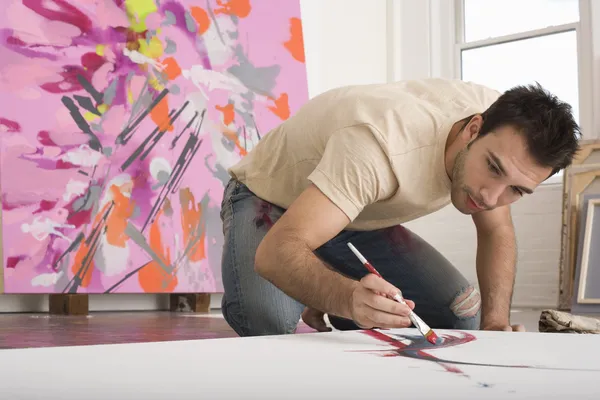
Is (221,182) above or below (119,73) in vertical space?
below

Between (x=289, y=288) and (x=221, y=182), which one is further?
(x=221, y=182)

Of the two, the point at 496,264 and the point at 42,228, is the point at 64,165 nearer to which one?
the point at 42,228

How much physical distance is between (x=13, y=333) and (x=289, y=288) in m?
1.32

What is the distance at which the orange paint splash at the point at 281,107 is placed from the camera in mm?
4185

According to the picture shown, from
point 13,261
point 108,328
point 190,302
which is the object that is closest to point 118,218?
point 13,261

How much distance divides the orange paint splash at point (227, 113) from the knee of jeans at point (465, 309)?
2.16 m

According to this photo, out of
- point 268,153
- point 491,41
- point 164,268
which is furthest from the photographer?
point 491,41

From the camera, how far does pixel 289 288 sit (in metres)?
1.41

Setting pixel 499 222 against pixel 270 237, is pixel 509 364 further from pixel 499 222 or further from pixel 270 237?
pixel 499 222

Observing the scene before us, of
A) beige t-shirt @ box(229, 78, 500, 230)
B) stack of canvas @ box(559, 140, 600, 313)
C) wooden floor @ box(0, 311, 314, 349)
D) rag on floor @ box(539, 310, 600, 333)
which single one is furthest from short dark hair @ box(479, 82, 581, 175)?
stack of canvas @ box(559, 140, 600, 313)

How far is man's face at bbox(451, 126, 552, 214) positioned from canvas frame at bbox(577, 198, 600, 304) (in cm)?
272

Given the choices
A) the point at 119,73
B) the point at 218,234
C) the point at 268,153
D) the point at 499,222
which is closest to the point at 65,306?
the point at 218,234

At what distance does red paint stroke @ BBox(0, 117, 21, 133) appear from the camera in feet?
10.3

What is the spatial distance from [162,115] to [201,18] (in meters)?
0.61
